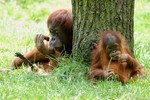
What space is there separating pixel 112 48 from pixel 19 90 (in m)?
1.34

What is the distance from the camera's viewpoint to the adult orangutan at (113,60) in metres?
4.88

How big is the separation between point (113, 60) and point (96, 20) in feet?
2.14

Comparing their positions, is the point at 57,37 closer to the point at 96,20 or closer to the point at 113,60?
the point at 96,20

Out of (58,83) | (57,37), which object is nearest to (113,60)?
(58,83)

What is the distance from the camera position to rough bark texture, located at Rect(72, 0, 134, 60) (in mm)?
5238

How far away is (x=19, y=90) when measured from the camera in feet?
14.1

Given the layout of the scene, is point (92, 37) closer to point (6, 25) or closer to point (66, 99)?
point (66, 99)

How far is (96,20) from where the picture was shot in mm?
5289

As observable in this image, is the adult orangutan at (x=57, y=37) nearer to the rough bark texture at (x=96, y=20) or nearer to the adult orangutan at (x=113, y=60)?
the rough bark texture at (x=96, y=20)

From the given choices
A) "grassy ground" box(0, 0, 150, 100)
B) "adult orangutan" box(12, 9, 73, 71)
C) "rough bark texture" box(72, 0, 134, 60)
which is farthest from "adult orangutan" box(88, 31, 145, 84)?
"adult orangutan" box(12, 9, 73, 71)

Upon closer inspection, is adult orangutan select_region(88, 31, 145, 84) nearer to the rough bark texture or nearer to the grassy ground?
the grassy ground

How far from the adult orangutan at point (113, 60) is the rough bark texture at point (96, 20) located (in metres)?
0.27

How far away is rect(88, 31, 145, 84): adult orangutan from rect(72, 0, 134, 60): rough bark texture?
0.27 meters

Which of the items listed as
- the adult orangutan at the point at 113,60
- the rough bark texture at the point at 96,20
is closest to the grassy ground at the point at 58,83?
the adult orangutan at the point at 113,60
